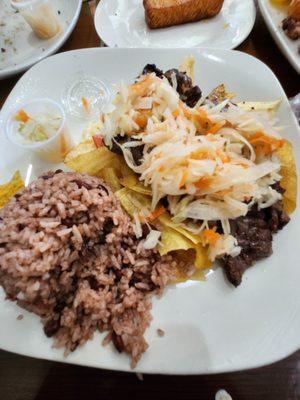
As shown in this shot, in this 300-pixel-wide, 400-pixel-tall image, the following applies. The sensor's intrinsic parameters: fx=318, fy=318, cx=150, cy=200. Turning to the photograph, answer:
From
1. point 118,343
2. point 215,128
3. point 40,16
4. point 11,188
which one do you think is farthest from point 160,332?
point 40,16

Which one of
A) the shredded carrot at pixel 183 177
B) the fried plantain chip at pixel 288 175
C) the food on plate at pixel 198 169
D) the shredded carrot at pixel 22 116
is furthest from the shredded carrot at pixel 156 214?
the shredded carrot at pixel 22 116

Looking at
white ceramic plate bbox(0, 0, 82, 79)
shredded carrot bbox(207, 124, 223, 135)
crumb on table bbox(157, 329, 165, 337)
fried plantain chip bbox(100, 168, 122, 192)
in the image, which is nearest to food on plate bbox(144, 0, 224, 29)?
white ceramic plate bbox(0, 0, 82, 79)

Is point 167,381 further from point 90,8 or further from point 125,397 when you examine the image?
point 90,8

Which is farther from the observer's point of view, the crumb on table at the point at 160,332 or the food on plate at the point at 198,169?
the food on plate at the point at 198,169

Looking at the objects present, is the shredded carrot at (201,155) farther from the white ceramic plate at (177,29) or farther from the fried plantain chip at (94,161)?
the white ceramic plate at (177,29)

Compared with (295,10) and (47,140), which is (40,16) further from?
(295,10)

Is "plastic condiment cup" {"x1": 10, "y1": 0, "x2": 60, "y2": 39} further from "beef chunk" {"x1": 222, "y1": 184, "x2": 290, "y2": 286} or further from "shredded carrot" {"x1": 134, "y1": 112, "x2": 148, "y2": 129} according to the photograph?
"beef chunk" {"x1": 222, "y1": 184, "x2": 290, "y2": 286}
